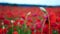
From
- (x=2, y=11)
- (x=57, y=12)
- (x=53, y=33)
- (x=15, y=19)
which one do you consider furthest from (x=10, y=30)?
(x=57, y=12)

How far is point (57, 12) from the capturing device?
1445 mm

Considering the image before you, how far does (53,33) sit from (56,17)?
0.21 m

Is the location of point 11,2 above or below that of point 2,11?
above

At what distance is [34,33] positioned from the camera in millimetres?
1372

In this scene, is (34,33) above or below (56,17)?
below

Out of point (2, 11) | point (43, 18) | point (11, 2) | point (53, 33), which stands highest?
point (11, 2)

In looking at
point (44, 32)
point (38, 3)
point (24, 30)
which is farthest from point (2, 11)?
point (44, 32)

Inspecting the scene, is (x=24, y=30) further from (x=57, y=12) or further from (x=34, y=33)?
(x=57, y=12)

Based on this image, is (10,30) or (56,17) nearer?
(10,30)

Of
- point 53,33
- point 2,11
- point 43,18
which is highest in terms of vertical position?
point 2,11

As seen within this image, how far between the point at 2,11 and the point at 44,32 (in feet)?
1.86

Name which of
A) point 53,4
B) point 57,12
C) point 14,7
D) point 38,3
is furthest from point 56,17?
point 14,7

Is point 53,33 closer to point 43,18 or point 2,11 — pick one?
point 43,18

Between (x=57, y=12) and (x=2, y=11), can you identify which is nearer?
(x=2, y=11)
